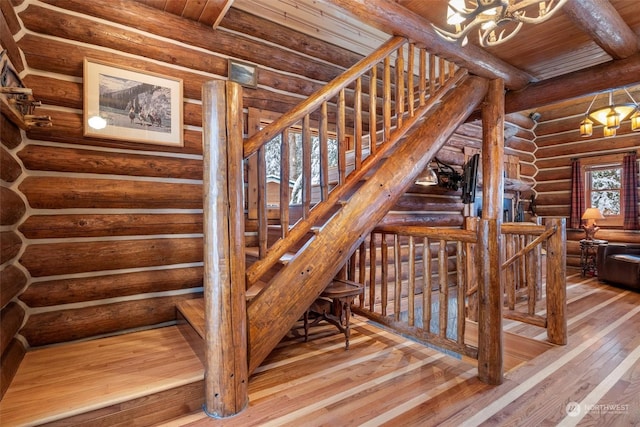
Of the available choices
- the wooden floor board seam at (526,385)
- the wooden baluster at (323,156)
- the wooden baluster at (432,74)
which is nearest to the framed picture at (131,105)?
the wooden baluster at (323,156)

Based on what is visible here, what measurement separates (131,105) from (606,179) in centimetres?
884

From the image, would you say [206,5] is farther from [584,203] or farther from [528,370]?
[584,203]

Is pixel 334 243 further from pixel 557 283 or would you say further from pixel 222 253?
pixel 557 283

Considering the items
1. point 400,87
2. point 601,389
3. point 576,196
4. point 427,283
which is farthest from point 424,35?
point 576,196

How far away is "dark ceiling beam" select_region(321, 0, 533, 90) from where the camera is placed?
2514 mm

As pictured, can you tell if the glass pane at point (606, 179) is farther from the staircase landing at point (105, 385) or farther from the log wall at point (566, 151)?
the staircase landing at point (105, 385)

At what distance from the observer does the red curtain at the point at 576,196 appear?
6.80m

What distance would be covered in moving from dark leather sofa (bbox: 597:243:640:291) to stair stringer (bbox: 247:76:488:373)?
4.25 meters

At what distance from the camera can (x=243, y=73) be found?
3.36m

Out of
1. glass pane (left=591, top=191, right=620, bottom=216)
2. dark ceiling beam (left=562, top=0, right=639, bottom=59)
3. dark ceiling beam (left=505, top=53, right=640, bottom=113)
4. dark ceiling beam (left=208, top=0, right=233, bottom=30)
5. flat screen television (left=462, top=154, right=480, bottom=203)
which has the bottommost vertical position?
glass pane (left=591, top=191, right=620, bottom=216)

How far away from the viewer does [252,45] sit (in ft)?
11.3

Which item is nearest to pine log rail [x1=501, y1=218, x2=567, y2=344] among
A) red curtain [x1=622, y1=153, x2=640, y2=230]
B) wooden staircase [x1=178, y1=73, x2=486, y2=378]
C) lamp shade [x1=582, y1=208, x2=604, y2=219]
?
wooden staircase [x1=178, y1=73, x2=486, y2=378]

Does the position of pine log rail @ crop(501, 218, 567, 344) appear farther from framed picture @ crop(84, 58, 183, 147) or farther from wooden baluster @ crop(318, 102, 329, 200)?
framed picture @ crop(84, 58, 183, 147)

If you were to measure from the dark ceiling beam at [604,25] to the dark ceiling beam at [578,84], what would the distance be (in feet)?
0.44
